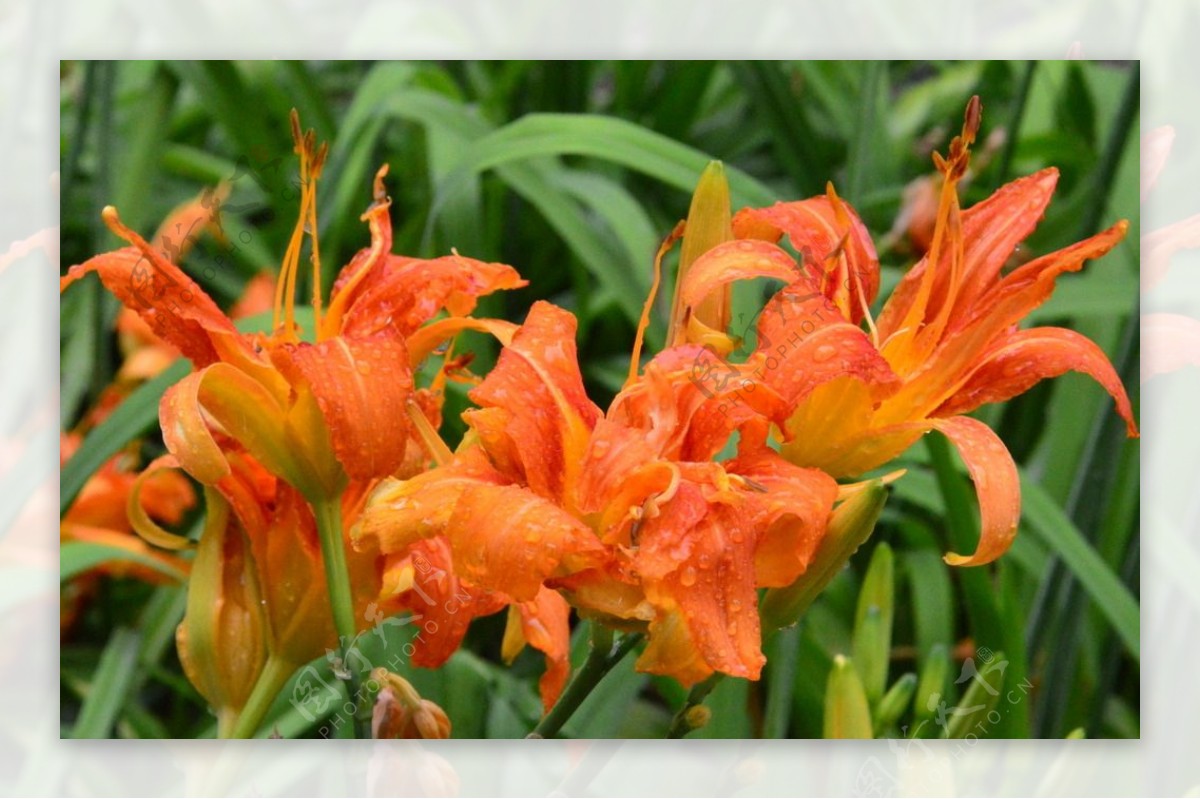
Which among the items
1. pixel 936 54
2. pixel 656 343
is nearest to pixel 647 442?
pixel 656 343

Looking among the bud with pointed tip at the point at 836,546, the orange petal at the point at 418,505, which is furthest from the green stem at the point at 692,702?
the orange petal at the point at 418,505

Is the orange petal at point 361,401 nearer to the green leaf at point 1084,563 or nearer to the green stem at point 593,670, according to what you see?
the green stem at point 593,670

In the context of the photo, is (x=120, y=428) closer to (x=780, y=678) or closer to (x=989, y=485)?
(x=780, y=678)

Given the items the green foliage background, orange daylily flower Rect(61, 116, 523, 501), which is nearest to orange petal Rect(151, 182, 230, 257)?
the green foliage background

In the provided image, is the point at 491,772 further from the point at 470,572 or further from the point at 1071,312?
the point at 1071,312

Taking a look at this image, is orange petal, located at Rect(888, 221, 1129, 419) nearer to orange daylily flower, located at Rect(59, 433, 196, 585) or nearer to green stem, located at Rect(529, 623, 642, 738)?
green stem, located at Rect(529, 623, 642, 738)

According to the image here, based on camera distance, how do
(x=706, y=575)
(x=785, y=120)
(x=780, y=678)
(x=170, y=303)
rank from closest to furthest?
(x=706, y=575), (x=170, y=303), (x=780, y=678), (x=785, y=120)

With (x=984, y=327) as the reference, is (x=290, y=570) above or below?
below

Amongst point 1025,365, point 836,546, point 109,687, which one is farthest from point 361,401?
point 109,687
